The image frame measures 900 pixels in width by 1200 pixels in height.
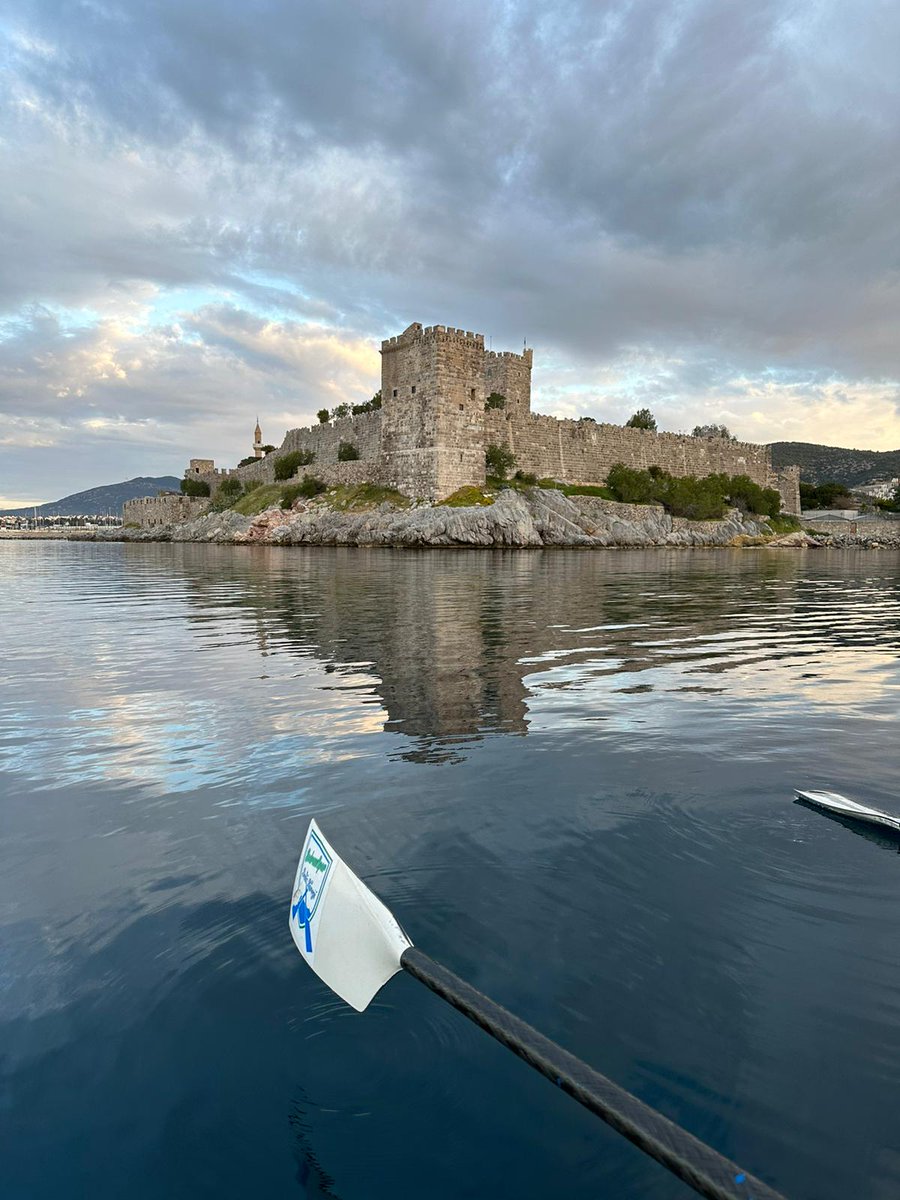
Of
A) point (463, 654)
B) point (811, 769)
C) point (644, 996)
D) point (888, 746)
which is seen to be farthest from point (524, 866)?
point (463, 654)

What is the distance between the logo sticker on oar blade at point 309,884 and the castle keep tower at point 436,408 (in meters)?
50.1

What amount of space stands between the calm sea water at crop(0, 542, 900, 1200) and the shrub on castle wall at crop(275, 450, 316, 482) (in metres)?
67.0

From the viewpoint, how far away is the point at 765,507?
253ft

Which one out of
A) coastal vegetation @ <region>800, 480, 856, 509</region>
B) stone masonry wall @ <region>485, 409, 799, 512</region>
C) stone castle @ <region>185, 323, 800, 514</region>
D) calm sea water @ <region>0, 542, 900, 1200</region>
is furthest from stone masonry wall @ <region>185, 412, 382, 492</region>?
coastal vegetation @ <region>800, 480, 856, 509</region>

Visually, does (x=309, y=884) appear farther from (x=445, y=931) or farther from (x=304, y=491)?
(x=304, y=491)

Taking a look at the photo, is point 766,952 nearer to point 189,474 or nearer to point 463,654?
point 463,654

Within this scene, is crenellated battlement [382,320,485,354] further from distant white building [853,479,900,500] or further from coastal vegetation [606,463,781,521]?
distant white building [853,479,900,500]

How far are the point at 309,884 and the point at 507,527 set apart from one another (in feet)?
152

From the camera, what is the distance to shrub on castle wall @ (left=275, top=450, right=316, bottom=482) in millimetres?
→ 73875

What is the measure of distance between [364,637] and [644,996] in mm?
9757

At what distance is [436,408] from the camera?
52.1 m

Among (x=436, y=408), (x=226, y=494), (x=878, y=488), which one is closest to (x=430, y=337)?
(x=436, y=408)

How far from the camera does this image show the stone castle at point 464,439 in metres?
52.6

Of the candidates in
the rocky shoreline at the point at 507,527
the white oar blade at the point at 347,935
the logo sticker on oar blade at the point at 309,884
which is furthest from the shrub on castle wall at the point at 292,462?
the white oar blade at the point at 347,935
